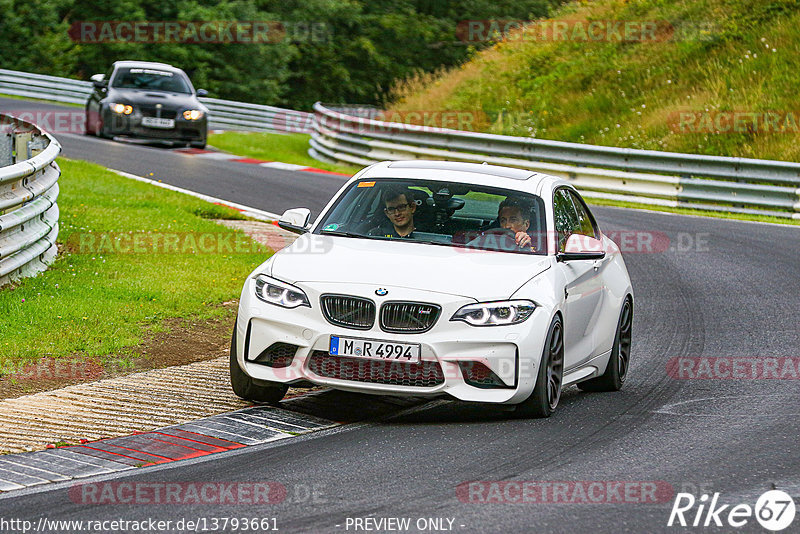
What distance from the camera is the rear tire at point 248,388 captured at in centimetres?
771

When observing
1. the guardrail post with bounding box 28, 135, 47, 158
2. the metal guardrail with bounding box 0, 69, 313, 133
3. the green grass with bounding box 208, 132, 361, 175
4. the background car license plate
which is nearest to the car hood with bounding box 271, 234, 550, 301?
the guardrail post with bounding box 28, 135, 47, 158

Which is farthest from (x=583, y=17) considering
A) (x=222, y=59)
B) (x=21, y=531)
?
(x=21, y=531)

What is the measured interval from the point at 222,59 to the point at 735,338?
41.7 meters

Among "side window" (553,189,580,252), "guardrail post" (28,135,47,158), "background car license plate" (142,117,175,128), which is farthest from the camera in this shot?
"background car license plate" (142,117,175,128)

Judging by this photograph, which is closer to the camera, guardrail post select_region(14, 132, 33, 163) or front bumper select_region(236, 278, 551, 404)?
front bumper select_region(236, 278, 551, 404)

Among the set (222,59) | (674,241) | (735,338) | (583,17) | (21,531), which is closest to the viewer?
(21,531)

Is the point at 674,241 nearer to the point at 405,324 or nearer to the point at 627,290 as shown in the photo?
the point at 627,290

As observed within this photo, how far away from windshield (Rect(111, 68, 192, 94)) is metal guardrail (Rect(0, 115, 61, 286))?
13.9 m

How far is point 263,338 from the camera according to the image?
7527 mm

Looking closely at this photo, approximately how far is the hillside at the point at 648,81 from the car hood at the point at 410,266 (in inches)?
741

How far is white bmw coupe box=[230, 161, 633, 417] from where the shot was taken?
24.0 feet

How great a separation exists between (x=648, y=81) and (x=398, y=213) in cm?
2318

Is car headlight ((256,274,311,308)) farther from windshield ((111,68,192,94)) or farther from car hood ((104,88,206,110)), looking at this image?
windshield ((111,68,192,94))

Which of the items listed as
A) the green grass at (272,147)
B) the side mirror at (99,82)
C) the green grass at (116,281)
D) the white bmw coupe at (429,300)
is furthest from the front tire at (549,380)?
the side mirror at (99,82)
